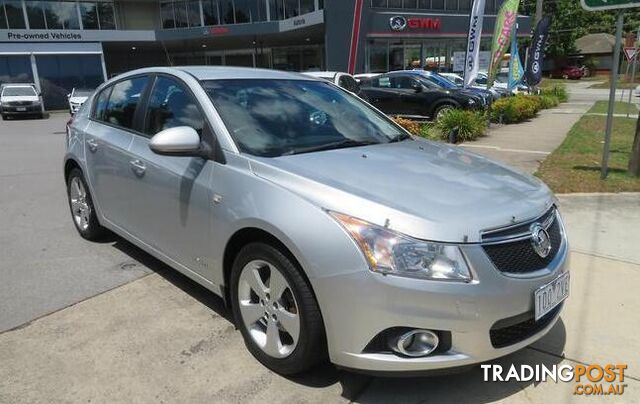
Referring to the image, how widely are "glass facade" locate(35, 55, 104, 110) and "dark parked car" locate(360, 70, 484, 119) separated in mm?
25386

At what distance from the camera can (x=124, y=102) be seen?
4570mm

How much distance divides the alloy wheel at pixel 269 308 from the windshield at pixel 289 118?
734mm

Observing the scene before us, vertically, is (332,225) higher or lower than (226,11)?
lower

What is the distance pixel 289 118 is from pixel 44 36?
3752 centimetres

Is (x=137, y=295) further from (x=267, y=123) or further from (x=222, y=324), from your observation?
(x=267, y=123)

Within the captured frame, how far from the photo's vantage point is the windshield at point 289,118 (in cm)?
338

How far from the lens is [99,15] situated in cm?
3844

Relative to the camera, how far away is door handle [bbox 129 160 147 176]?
392 cm

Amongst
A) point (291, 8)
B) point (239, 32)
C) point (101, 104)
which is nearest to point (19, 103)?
point (239, 32)

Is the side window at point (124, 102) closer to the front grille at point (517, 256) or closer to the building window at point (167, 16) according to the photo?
the front grille at point (517, 256)

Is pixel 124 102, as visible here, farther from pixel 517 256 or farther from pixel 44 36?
pixel 44 36

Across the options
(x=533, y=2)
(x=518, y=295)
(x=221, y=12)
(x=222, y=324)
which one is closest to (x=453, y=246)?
(x=518, y=295)

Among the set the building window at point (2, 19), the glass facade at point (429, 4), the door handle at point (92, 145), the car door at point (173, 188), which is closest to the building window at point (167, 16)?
the building window at point (2, 19)

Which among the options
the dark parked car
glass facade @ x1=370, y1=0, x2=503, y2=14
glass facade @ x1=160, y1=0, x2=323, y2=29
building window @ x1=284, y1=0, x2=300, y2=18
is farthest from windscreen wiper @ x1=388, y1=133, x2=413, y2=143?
building window @ x1=284, y1=0, x2=300, y2=18
